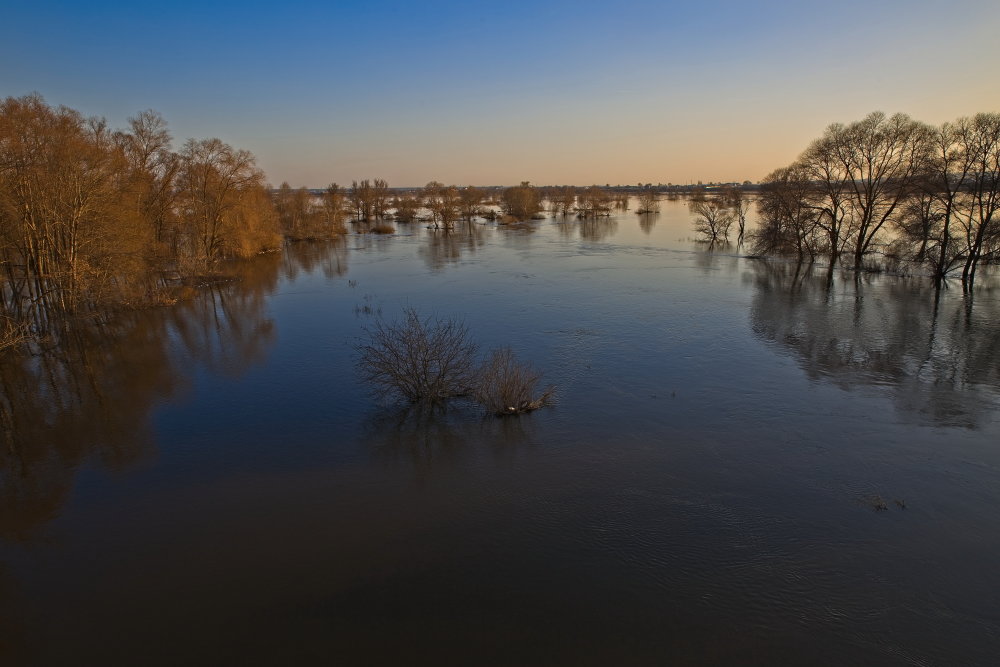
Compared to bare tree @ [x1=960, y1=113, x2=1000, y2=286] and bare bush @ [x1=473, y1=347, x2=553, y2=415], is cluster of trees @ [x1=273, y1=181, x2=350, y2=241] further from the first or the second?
bare tree @ [x1=960, y1=113, x2=1000, y2=286]

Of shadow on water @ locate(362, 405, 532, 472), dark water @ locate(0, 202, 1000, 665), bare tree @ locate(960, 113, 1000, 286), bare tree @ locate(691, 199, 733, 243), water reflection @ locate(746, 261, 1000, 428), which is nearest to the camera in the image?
dark water @ locate(0, 202, 1000, 665)

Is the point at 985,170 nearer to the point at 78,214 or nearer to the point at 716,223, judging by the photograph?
the point at 716,223

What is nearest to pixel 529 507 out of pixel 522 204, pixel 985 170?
pixel 985 170

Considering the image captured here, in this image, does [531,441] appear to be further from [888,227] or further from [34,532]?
[888,227]

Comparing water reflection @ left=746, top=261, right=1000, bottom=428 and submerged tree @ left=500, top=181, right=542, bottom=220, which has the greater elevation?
submerged tree @ left=500, top=181, right=542, bottom=220

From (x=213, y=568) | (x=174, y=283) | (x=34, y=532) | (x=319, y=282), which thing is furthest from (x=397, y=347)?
(x=174, y=283)

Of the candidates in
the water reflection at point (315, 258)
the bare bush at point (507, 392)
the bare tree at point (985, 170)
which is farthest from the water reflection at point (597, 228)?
the bare bush at point (507, 392)

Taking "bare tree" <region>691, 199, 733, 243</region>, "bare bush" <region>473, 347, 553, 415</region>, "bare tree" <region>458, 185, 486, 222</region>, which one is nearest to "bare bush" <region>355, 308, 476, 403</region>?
"bare bush" <region>473, 347, 553, 415</region>
